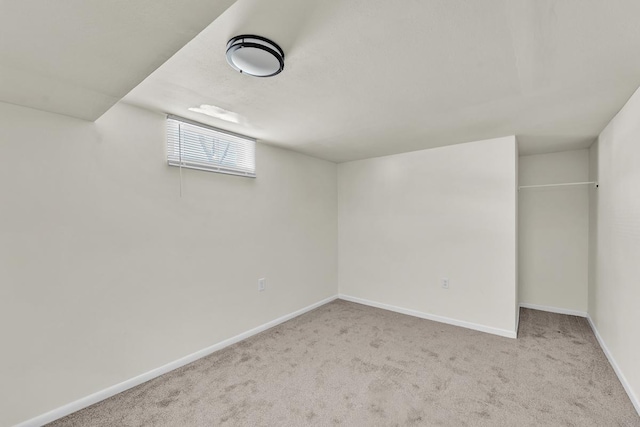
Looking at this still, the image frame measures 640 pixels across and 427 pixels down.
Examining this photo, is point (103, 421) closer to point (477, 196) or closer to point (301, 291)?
point (301, 291)

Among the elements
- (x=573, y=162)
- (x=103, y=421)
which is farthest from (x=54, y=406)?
(x=573, y=162)

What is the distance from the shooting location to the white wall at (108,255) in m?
1.74

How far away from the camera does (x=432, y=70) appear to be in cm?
165

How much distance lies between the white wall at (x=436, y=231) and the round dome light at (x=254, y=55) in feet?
8.75

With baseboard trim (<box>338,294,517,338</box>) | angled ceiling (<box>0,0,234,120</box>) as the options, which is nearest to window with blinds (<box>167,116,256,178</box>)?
angled ceiling (<box>0,0,234,120</box>)

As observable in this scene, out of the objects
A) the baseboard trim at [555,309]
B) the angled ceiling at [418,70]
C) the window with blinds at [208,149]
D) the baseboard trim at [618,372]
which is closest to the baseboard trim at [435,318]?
the baseboard trim at [618,372]

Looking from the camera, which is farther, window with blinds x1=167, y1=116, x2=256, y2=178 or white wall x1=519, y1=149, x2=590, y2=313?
white wall x1=519, y1=149, x2=590, y2=313

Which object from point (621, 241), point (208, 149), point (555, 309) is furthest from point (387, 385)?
point (555, 309)

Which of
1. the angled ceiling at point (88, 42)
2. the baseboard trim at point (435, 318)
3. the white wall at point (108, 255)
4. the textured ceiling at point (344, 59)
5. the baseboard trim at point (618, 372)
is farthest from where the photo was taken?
the baseboard trim at point (435, 318)

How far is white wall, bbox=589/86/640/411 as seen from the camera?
194 cm

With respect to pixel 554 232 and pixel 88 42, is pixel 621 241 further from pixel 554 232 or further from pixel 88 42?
pixel 88 42

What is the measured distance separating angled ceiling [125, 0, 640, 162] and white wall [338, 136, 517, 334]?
2.14 feet

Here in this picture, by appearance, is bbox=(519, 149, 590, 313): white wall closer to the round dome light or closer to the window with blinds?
the window with blinds

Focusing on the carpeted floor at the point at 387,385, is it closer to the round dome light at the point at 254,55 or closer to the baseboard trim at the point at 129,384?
the baseboard trim at the point at 129,384
